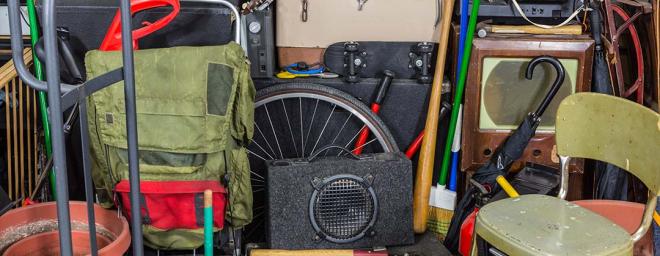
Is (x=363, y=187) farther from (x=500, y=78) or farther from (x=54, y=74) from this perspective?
(x=54, y=74)

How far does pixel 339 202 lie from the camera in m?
2.68

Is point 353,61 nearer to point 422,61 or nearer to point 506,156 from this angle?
point 422,61

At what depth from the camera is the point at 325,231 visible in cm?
269

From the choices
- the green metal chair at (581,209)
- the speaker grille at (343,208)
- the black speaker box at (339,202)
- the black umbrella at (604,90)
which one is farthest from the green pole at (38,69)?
the black umbrella at (604,90)

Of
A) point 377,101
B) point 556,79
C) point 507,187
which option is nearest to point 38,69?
point 377,101

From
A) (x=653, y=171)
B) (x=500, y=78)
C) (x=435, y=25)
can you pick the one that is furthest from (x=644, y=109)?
(x=435, y=25)

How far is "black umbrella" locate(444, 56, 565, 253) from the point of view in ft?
9.09

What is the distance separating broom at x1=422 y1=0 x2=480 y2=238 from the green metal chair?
610 mm

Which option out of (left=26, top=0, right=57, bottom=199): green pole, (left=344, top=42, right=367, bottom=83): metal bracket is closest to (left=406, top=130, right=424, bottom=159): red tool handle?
(left=344, top=42, right=367, bottom=83): metal bracket

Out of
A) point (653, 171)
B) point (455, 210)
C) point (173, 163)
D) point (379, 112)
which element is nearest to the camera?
point (653, 171)

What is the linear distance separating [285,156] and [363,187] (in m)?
0.51

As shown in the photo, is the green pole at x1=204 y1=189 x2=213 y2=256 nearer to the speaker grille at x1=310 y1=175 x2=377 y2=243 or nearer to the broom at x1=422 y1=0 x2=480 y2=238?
the speaker grille at x1=310 y1=175 x2=377 y2=243

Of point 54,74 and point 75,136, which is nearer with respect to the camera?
point 54,74

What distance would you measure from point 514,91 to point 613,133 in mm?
700
